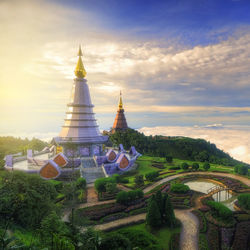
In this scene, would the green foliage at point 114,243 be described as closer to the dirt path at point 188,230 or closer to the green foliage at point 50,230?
the green foliage at point 50,230

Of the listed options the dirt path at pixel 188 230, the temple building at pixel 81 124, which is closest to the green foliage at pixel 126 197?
the dirt path at pixel 188 230

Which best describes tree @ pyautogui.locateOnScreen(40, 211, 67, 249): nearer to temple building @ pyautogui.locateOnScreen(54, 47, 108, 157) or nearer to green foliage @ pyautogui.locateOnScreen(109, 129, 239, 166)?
temple building @ pyautogui.locateOnScreen(54, 47, 108, 157)

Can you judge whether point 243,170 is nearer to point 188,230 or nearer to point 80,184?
point 188,230

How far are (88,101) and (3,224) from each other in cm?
2732

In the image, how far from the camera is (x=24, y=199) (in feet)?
37.1

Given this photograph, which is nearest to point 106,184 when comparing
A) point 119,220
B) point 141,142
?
point 119,220

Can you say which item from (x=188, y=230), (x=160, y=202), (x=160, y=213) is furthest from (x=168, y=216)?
(x=188, y=230)

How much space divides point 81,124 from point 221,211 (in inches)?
1026

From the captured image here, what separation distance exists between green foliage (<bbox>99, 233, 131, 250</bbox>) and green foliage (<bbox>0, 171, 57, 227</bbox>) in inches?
220

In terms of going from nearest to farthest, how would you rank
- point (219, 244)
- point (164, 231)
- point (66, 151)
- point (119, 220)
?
point (219, 244) → point (164, 231) → point (119, 220) → point (66, 151)

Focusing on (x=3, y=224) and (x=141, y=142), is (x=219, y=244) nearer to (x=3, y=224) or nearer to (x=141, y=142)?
(x=3, y=224)

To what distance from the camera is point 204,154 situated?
42.7 meters

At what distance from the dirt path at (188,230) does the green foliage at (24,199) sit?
405 inches

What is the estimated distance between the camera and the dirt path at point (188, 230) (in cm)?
1251
